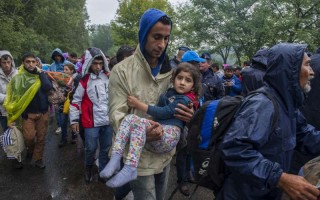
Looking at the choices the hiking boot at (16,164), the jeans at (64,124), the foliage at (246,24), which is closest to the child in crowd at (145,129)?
the hiking boot at (16,164)

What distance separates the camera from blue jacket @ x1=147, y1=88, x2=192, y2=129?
216cm

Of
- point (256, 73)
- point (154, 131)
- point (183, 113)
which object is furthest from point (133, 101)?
point (256, 73)

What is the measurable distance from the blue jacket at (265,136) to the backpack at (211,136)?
10 centimetres

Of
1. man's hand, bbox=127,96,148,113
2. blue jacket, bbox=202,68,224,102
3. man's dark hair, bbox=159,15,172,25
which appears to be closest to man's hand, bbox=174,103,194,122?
man's hand, bbox=127,96,148,113

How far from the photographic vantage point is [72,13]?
28.0m

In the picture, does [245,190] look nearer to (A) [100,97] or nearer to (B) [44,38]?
(A) [100,97]

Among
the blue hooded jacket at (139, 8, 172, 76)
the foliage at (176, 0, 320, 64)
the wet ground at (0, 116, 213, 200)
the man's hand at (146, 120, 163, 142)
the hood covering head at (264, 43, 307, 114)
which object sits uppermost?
the foliage at (176, 0, 320, 64)

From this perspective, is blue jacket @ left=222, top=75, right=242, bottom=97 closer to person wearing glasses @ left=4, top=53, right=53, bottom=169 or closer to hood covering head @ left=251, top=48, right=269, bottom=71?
hood covering head @ left=251, top=48, right=269, bottom=71

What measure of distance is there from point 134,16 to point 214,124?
32.5 metres

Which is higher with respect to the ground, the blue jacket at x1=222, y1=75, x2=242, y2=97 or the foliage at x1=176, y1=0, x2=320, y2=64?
the foliage at x1=176, y1=0, x2=320, y2=64

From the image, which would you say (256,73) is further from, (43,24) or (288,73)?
(43,24)

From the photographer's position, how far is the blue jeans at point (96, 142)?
13.8 feet

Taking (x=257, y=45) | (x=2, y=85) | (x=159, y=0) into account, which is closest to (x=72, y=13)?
(x=159, y=0)

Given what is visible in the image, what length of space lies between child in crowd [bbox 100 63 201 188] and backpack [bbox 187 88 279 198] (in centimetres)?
20
